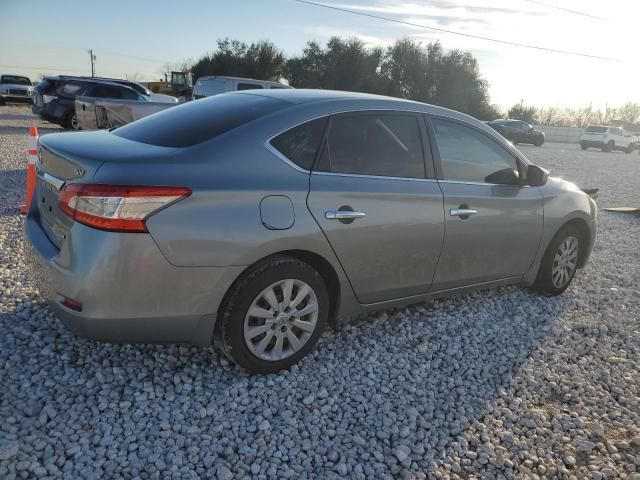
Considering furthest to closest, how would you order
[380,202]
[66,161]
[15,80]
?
[15,80] < [380,202] < [66,161]

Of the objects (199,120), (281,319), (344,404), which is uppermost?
(199,120)

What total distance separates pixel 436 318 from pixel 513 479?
1.81 metres

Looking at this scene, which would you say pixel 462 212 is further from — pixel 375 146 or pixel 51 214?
pixel 51 214

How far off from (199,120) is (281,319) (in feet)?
4.32

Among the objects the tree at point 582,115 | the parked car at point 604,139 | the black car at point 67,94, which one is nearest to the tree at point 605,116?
the tree at point 582,115

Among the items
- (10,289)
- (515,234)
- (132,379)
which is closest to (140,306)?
(132,379)

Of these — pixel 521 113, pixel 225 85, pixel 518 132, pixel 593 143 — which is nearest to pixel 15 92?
pixel 225 85

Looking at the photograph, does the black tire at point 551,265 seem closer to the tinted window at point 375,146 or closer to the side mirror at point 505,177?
the side mirror at point 505,177

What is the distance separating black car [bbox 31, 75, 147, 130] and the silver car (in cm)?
1361

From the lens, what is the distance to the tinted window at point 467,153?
12.9 ft

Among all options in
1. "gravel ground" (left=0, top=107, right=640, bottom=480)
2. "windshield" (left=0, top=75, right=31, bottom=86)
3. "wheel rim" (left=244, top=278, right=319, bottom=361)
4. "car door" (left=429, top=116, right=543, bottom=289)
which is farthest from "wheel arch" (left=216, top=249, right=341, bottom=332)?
"windshield" (left=0, top=75, right=31, bottom=86)

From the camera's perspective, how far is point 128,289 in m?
2.67

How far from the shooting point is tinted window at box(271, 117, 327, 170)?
315cm

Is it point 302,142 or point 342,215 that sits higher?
point 302,142
